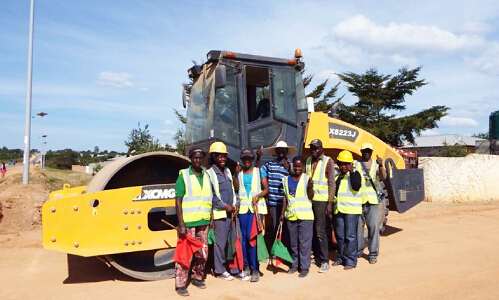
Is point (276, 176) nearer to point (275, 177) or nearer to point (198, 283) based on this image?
point (275, 177)

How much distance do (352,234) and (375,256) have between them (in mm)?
616

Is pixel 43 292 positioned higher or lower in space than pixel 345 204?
lower

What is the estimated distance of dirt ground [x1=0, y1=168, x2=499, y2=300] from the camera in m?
4.54

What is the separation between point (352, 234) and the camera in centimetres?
565

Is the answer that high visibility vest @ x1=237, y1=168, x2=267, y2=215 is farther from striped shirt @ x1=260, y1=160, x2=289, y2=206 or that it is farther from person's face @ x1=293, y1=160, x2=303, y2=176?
person's face @ x1=293, y1=160, x2=303, y2=176

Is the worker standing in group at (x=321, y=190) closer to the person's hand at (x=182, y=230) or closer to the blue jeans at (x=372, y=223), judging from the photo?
the blue jeans at (x=372, y=223)

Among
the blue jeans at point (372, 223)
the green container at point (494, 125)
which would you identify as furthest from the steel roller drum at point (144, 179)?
the green container at point (494, 125)

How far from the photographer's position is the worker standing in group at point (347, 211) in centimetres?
564

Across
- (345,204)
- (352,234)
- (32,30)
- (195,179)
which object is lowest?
(352,234)

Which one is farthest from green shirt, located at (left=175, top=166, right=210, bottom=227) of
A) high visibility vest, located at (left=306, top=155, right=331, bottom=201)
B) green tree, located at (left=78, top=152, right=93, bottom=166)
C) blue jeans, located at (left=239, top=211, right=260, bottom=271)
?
green tree, located at (left=78, top=152, right=93, bottom=166)

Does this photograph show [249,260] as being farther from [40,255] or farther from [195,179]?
[40,255]

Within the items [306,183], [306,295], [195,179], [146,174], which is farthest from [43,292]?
[306,183]

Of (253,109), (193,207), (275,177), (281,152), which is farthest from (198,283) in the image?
A: (253,109)

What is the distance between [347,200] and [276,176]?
1.04 m
